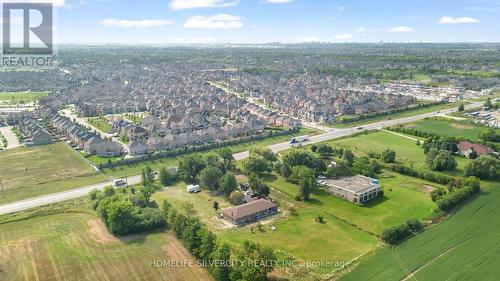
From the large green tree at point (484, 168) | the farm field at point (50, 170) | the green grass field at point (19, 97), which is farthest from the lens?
the green grass field at point (19, 97)

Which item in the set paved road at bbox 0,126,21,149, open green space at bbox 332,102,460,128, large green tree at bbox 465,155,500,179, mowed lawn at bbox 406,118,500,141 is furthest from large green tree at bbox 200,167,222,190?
mowed lawn at bbox 406,118,500,141

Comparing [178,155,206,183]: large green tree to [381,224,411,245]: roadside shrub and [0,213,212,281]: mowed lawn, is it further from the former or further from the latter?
[381,224,411,245]: roadside shrub

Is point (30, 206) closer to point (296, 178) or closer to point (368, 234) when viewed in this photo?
point (296, 178)

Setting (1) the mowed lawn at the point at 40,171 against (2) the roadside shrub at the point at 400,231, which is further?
(1) the mowed lawn at the point at 40,171

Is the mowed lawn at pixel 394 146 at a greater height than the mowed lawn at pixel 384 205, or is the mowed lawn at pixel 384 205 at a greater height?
the mowed lawn at pixel 394 146

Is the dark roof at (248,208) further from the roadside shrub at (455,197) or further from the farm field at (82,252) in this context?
the roadside shrub at (455,197)

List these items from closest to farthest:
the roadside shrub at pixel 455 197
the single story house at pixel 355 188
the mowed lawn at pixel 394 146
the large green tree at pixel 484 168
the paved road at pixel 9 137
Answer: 1. the roadside shrub at pixel 455 197
2. the single story house at pixel 355 188
3. the large green tree at pixel 484 168
4. the mowed lawn at pixel 394 146
5. the paved road at pixel 9 137

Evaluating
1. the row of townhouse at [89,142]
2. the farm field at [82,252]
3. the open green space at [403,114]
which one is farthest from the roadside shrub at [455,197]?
the row of townhouse at [89,142]
